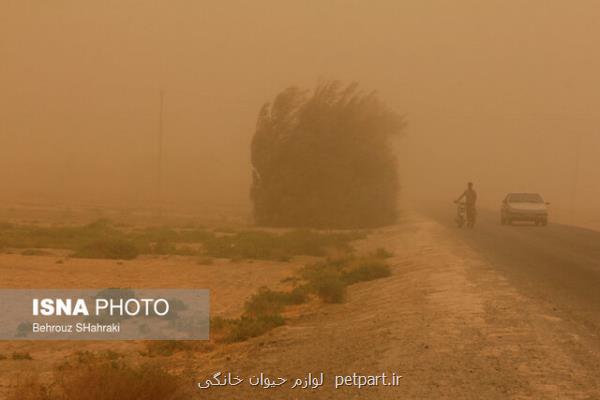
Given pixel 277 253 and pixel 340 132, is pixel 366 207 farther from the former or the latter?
pixel 277 253

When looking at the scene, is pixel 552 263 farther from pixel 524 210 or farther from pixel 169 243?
pixel 524 210

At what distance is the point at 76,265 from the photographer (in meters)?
24.8

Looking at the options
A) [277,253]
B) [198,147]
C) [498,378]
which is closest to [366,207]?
[277,253]

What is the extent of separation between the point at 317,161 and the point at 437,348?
3502 centimetres

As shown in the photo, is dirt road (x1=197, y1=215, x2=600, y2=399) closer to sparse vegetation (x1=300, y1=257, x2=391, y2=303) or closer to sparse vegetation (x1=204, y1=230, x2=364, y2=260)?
sparse vegetation (x1=300, y1=257, x2=391, y2=303)

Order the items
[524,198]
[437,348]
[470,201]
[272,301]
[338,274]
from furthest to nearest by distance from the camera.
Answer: [524,198]
[470,201]
[338,274]
[272,301]
[437,348]

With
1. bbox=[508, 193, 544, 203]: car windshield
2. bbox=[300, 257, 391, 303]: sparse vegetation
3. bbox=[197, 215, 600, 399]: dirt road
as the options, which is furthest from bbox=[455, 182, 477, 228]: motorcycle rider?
bbox=[197, 215, 600, 399]: dirt road

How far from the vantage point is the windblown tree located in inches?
1786

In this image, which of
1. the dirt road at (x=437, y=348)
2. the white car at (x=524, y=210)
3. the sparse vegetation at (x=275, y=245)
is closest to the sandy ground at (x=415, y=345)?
the dirt road at (x=437, y=348)

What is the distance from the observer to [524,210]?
4325cm

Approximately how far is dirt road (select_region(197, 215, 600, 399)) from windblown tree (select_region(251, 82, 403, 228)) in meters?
27.7

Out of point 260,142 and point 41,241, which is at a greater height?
point 260,142

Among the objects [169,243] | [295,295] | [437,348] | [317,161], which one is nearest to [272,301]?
[295,295]

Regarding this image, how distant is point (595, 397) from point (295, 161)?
37359 millimetres
